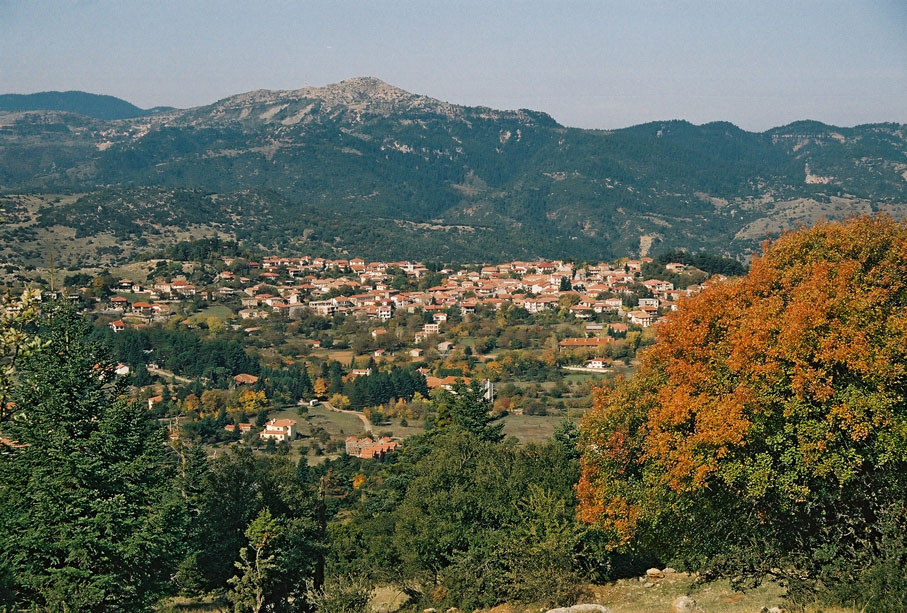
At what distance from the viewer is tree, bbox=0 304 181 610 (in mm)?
11898

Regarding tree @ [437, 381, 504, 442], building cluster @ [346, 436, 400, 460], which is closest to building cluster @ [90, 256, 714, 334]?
building cluster @ [346, 436, 400, 460]

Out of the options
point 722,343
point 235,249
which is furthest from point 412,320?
Answer: point 722,343

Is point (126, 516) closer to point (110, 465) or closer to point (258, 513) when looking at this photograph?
point (110, 465)

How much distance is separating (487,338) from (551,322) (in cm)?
1053

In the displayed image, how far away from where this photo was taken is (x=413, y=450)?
92.6ft

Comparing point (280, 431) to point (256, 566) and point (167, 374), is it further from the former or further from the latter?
point (256, 566)

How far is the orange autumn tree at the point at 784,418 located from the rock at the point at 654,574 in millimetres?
2524

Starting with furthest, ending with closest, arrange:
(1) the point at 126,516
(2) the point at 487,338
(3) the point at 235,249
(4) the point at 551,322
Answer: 1. (3) the point at 235,249
2. (4) the point at 551,322
3. (2) the point at 487,338
4. (1) the point at 126,516

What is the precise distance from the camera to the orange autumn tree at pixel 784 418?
9.86 m

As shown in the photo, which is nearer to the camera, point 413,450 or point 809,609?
point 809,609

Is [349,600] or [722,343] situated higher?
[722,343]

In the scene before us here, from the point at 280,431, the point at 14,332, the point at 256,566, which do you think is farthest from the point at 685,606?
the point at 280,431

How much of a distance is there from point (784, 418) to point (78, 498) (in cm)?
1076

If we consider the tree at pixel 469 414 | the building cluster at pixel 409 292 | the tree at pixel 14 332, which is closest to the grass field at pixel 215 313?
the building cluster at pixel 409 292
